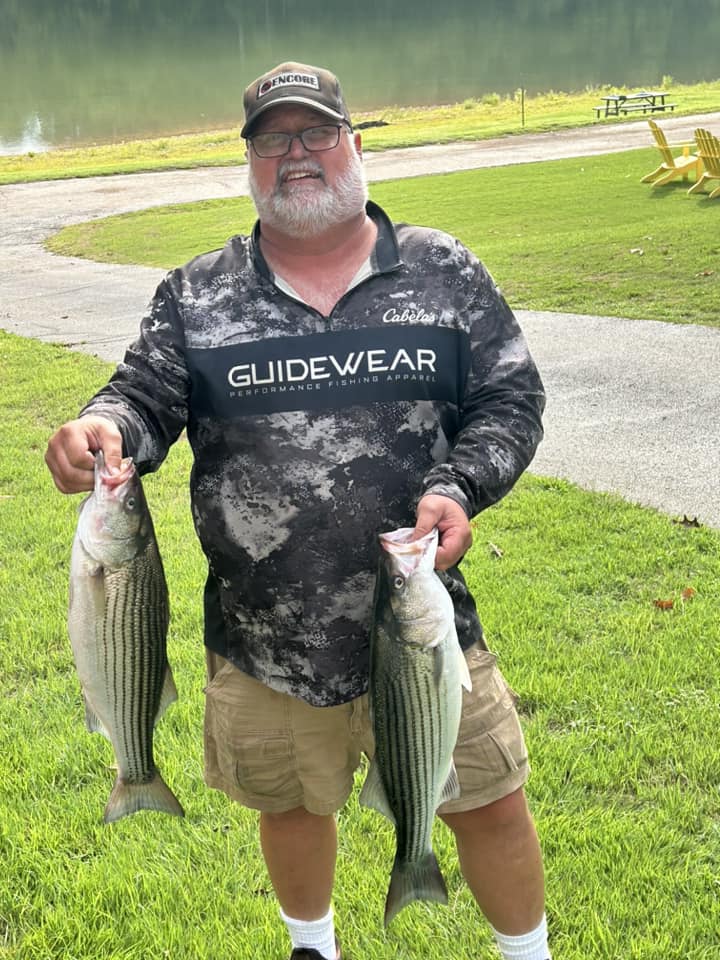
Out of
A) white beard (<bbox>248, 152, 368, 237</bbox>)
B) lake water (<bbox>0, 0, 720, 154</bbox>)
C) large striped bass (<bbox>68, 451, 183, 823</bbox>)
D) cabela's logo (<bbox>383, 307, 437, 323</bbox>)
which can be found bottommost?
lake water (<bbox>0, 0, 720, 154</bbox>)

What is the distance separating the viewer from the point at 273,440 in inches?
102

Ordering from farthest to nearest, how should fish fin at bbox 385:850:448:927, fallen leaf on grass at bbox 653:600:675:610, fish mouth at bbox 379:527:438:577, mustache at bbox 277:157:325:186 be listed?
1. fallen leaf on grass at bbox 653:600:675:610
2. mustache at bbox 277:157:325:186
3. fish fin at bbox 385:850:448:927
4. fish mouth at bbox 379:527:438:577

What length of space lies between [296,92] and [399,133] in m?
31.1

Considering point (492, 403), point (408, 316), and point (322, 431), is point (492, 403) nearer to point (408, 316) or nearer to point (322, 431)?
point (408, 316)

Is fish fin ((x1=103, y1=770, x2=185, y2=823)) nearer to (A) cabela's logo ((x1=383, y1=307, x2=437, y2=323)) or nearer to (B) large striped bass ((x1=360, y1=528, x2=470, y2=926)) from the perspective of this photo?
(B) large striped bass ((x1=360, y1=528, x2=470, y2=926))

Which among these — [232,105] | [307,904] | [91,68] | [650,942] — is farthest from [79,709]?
[91,68]

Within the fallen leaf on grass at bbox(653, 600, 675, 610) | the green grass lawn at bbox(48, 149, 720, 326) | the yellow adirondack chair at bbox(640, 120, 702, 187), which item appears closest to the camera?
the fallen leaf on grass at bbox(653, 600, 675, 610)

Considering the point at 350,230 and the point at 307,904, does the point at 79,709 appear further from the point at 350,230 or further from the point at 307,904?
the point at 350,230

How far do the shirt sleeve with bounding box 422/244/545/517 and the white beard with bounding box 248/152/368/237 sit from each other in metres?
0.34

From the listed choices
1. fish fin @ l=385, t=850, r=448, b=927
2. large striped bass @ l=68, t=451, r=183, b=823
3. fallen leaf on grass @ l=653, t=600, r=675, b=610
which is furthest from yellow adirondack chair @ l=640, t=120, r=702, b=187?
large striped bass @ l=68, t=451, r=183, b=823

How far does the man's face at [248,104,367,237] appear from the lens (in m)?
2.64

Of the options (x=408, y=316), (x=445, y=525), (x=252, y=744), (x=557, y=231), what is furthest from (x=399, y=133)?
(x=445, y=525)

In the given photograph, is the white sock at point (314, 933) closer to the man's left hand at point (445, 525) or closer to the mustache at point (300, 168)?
the man's left hand at point (445, 525)

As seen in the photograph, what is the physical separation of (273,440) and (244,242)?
23.9 inches
